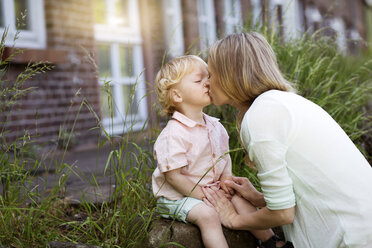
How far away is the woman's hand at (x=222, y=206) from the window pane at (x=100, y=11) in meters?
4.32

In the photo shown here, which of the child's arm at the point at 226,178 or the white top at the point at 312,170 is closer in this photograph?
the white top at the point at 312,170

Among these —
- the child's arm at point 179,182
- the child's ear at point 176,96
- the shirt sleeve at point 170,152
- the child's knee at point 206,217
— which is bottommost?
the child's knee at point 206,217

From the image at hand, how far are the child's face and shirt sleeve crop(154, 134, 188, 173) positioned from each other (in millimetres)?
220

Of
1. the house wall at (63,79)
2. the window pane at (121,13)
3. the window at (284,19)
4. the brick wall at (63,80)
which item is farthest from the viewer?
the window pane at (121,13)

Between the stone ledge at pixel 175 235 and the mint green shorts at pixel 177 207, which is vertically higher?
the mint green shorts at pixel 177 207

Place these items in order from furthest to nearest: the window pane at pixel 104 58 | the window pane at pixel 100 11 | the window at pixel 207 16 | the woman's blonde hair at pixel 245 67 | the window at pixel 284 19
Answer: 1. the window at pixel 207 16
2. the window pane at pixel 104 58
3. the window pane at pixel 100 11
4. the window at pixel 284 19
5. the woman's blonde hair at pixel 245 67

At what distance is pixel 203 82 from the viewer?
213cm

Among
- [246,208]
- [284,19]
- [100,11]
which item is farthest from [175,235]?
[100,11]

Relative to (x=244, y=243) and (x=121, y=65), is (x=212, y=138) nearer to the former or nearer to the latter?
(x=244, y=243)

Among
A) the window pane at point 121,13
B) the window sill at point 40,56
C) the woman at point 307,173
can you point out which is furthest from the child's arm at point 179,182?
the window pane at point 121,13

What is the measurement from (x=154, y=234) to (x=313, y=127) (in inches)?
32.0

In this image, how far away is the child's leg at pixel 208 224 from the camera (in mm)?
1835

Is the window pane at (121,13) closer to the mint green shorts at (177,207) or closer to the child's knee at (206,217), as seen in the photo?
the mint green shorts at (177,207)

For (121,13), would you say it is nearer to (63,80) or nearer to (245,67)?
(63,80)
